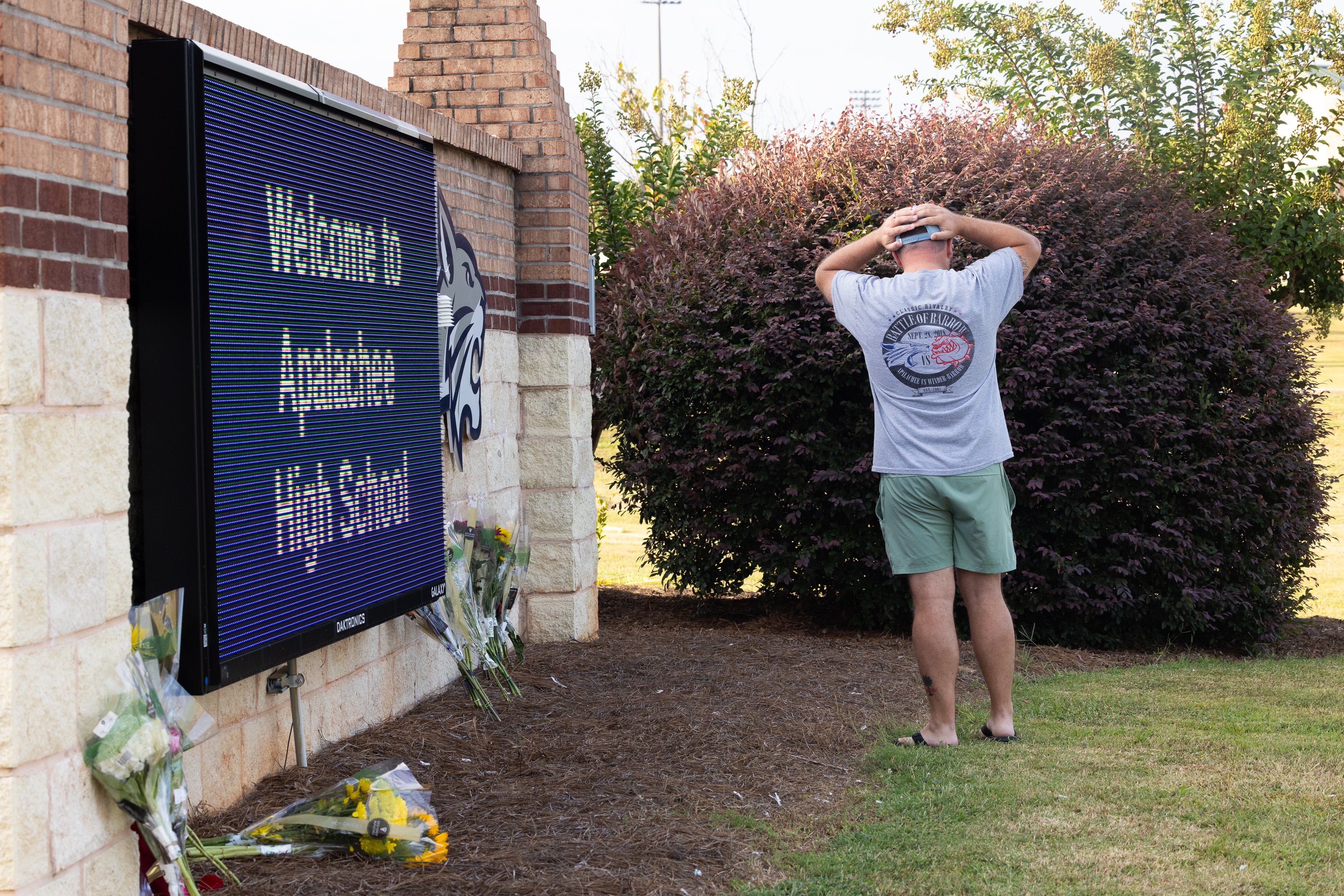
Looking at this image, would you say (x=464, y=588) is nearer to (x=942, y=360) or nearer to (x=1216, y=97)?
(x=942, y=360)

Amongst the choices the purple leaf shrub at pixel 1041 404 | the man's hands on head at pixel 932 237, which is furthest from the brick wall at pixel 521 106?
the man's hands on head at pixel 932 237

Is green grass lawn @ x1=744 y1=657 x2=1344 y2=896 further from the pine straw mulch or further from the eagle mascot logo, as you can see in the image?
the eagle mascot logo

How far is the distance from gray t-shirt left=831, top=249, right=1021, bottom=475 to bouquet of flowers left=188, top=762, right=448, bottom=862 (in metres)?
2.18

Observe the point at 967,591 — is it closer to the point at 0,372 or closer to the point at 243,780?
the point at 243,780

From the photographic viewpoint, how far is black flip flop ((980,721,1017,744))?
4797mm

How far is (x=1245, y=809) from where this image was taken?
3.89 meters

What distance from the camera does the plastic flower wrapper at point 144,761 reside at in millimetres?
2885

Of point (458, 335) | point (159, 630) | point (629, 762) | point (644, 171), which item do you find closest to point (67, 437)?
point (159, 630)

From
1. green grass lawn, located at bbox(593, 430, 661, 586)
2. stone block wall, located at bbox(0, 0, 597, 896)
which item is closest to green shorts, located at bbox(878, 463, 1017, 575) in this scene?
stone block wall, located at bbox(0, 0, 597, 896)

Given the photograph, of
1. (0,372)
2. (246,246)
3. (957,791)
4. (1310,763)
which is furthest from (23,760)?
(1310,763)

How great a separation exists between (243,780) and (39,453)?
170 cm

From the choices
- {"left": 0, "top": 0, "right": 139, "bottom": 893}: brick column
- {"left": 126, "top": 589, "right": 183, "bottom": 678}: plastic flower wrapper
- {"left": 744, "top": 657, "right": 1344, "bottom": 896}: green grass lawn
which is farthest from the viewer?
{"left": 744, "top": 657, "right": 1344, "bottom": 896}: green grass lawn

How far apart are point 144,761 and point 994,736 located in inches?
126

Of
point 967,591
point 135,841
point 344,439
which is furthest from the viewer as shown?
point 967,591
